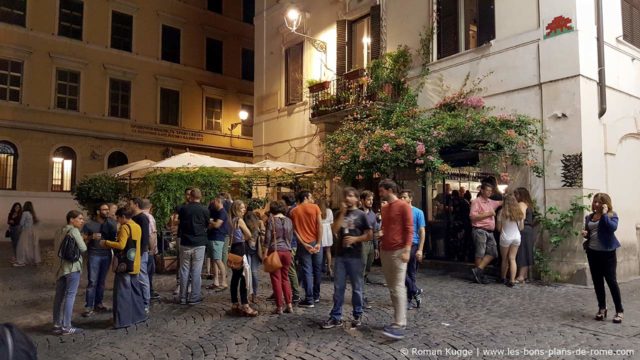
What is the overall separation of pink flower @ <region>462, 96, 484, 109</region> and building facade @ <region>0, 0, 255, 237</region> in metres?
17.8

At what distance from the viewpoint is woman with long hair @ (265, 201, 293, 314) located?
664 centimetres

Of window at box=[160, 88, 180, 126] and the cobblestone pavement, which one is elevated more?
window at box=[160, 88, 180, 126]

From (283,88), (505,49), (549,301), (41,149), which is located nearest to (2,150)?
(41,149)

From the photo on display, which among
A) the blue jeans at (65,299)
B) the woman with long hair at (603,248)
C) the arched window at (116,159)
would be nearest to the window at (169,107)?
the arched window at (116,159)

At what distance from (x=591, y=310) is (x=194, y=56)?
24.0 metres

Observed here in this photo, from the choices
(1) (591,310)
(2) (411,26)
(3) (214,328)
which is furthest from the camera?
(2) (411,26)

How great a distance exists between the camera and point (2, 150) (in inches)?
810

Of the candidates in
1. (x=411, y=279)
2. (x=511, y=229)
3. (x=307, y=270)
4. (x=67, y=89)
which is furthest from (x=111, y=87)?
(x=411, y=279)

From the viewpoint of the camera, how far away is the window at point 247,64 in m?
28.5

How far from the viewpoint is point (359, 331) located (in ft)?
19.2

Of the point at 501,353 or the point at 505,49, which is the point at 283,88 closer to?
the point at 505,49

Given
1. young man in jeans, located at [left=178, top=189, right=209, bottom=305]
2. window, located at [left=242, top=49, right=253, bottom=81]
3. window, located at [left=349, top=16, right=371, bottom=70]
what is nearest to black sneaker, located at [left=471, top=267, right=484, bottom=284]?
young man in jeans, located at [left=178, top=189, right=209, bottom=305]

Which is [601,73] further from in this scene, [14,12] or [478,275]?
[14,12]

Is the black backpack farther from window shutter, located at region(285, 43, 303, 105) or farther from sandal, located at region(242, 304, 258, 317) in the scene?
window shutter, located at region(285, 43, 303, 105)
